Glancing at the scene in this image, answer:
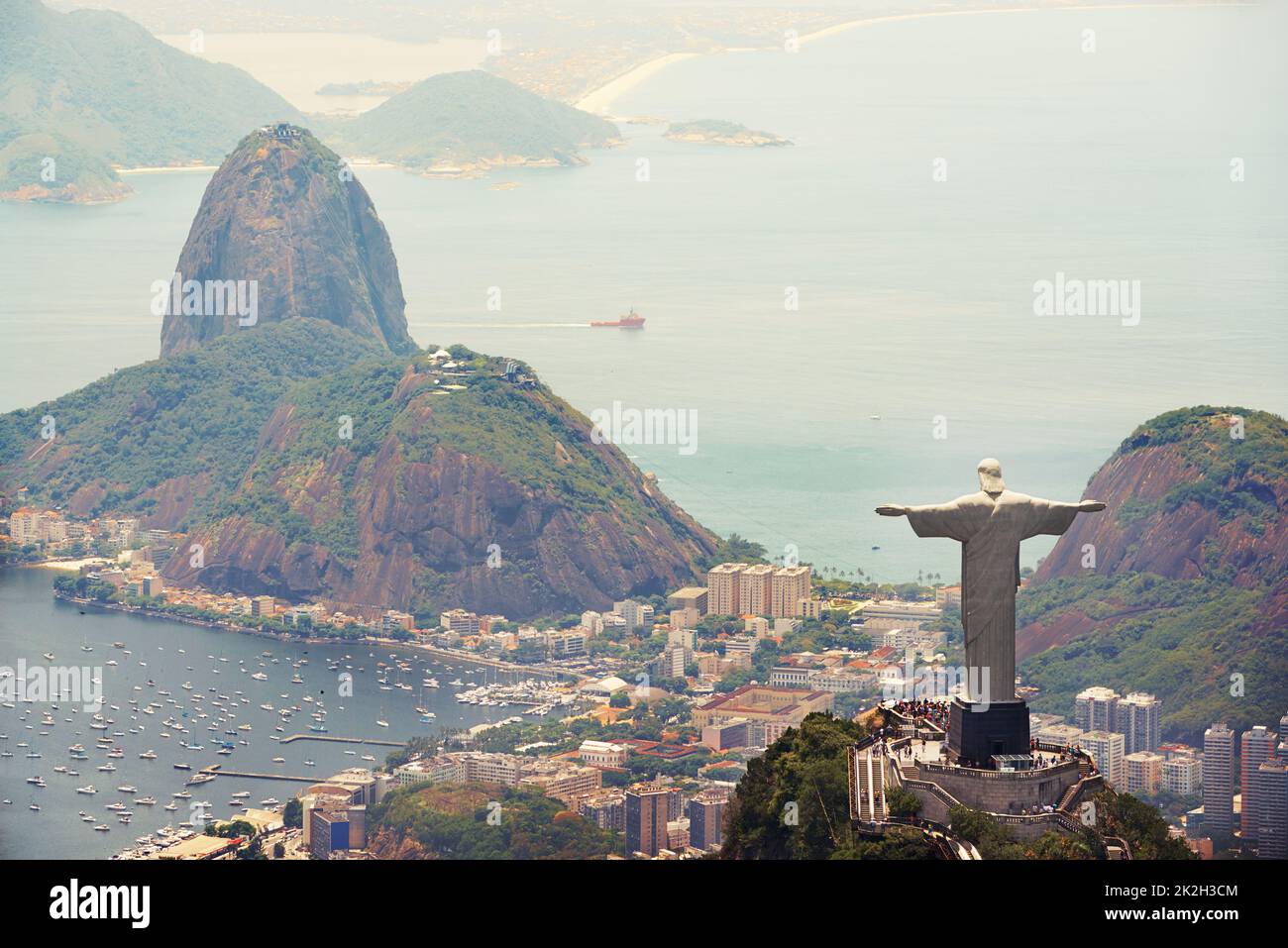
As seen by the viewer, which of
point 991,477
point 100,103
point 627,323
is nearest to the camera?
point 991,477

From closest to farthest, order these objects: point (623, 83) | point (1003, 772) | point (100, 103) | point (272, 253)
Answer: point (1003, 772), point (272, 253), point (623, 83), point (100, 103)

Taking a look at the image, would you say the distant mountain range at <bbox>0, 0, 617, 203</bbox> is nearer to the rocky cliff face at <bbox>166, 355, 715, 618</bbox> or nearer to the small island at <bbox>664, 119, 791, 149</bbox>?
the small island at <bbox>664, 119, 791, 149</bbox>


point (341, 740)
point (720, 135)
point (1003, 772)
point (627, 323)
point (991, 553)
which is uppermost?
point (720, 135)

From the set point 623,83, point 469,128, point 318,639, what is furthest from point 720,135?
point 318,639

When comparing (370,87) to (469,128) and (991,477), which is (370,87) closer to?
(469,128)

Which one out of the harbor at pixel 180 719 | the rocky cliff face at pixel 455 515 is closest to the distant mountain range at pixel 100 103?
the rocky cliff face at pixel 455 515
